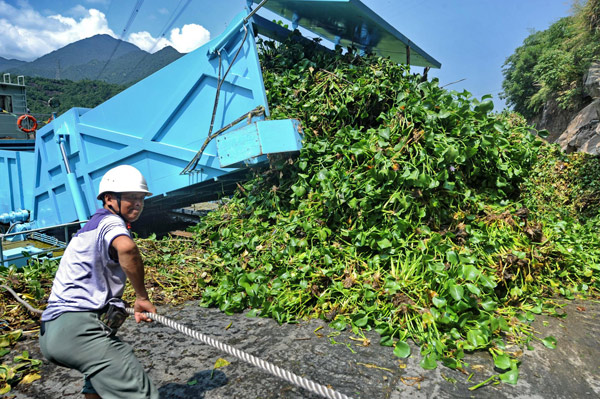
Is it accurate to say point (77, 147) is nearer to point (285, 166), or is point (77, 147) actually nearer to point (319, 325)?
point (285, 166)

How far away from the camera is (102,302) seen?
1.81 metres

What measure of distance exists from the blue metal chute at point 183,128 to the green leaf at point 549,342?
255 centimetres

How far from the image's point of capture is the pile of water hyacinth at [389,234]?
103 inches

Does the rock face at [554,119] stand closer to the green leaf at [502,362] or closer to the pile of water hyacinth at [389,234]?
the pile of water hyacinth at [389,234]

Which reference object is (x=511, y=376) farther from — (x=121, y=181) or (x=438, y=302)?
(x=121, y=181)

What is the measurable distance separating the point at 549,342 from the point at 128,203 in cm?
280

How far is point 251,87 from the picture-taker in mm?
3896

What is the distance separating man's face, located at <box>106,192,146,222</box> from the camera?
6.33 ft

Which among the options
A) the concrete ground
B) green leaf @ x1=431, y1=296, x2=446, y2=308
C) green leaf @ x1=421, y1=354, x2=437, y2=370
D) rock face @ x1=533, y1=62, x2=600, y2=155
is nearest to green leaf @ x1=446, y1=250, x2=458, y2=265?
green leaf @ x1=431, y1=296, x2=446, y2=308

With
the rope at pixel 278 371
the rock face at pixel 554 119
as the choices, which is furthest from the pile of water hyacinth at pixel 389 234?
the rock face at pixel 554 119

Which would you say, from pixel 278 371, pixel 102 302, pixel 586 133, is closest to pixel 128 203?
pixel 102 302

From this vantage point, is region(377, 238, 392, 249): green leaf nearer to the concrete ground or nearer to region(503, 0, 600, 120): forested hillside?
the concrete ground

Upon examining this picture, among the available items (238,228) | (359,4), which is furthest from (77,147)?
(359,4)

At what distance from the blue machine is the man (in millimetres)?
1798
